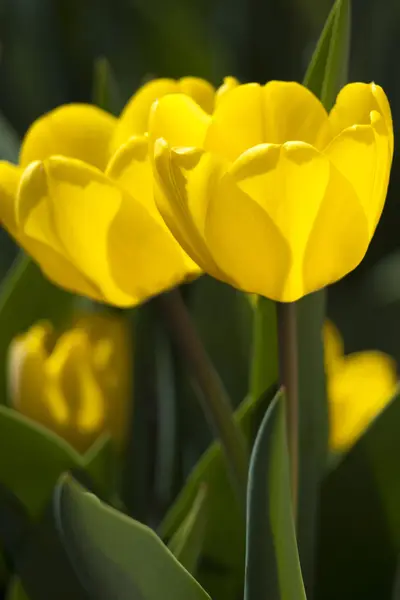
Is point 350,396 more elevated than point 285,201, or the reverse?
point 285,201

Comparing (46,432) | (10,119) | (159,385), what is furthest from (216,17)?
(46,432)

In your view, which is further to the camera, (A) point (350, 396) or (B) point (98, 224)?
(A) point (350, 396)

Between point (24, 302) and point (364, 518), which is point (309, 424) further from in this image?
point (24, 302)

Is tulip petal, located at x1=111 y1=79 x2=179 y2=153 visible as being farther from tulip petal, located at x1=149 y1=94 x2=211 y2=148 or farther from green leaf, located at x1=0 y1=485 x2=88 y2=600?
green leaf, located at x1=0 y1=485 x2=88 y2=600

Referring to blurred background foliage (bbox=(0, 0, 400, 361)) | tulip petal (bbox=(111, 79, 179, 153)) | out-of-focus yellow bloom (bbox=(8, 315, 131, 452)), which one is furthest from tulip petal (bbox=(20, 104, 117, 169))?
blurred background foliage (bbox=(0, 0, 400, 361))

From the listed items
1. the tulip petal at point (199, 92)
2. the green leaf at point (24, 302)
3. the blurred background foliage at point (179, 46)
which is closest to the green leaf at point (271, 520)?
the tulip petal at point (199, 92)

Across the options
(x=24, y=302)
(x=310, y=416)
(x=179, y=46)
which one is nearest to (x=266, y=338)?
(x=310, y=416)
